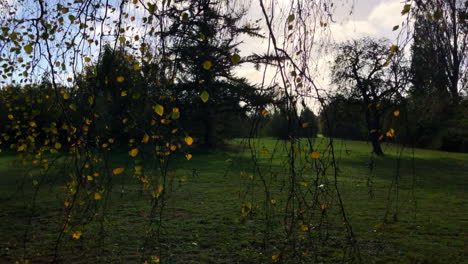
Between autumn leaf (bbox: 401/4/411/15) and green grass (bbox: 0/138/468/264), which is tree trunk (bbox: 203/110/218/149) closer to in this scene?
green grass (bbox: 0/138/468/264)

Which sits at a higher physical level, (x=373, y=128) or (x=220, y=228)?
(x=373, y=128)

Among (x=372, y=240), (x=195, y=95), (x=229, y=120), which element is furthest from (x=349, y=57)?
(x=372, y=240)

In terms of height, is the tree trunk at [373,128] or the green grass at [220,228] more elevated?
the tree trunk at [373,128]

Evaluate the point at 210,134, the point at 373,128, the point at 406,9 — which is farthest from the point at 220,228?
the point at 210,134

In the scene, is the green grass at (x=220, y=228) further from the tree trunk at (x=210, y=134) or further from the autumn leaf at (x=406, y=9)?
the tree trunk at (x=210, y=134)

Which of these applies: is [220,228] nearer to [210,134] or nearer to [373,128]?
[373,128]

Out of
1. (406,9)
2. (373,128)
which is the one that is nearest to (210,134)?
(373,128)

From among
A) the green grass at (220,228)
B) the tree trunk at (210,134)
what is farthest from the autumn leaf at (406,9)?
the tree trunk at (210,134)

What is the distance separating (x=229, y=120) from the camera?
21328 millimetres

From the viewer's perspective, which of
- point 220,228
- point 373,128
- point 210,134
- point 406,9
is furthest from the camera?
point 210,134

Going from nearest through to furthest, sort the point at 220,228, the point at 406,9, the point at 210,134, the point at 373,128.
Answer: the point at 406,9
the point at 220,228
the point at 373,128
the point at 210,134

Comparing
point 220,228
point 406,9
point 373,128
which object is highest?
point 406,9

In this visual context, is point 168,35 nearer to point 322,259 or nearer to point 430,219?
point 322,259

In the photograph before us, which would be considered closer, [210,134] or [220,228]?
[220,228]
